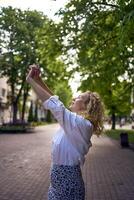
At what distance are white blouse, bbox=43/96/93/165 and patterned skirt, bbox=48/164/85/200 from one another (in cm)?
6

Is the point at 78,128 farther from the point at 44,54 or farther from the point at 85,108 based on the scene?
the point at 44,54

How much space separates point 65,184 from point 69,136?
431 millimetres

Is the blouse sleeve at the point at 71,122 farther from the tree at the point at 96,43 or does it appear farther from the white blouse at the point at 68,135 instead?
the tree at the point at 96,43

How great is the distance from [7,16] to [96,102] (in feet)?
142

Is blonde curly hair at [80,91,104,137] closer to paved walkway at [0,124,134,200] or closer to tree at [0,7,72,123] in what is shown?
paved walkway at [0,124,134,200]

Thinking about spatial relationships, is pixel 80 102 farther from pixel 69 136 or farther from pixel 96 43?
pixel 96 43

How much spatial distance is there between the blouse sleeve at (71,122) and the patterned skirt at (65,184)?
253mm

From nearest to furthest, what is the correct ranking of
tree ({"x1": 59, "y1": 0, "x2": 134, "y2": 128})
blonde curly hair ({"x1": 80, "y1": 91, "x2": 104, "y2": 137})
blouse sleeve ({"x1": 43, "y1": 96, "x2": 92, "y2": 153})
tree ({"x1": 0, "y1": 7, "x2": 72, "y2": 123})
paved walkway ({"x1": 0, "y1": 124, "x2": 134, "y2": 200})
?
blouse sleeve ({"x1": 43, "y1": 96, "x2": 92, "y2": 153})
blonde curly hair ({"x1": 80, "y1": 91, "x2": 104, "y2": 137})
paved walkway ({"x1": 0, "y1": 124, "x2": 134, "y2": 200})
tree ({"x1": 59, "y1": 0, "x2": 134, "y2": 128})
tree ({"x1": 0, "y1": 7, "x2": 72, "y2": 123})

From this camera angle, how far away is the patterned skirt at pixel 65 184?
457 centimetres

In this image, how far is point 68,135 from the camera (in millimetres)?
4570

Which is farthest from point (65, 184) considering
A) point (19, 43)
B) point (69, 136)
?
point (19, 43)

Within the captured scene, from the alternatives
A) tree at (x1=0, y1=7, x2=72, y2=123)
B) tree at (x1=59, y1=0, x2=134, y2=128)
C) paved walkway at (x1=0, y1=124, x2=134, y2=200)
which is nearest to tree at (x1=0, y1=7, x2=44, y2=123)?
tree at (x1=0, y1=7, x2=72, y2=123)

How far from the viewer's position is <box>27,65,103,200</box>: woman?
4516 mm

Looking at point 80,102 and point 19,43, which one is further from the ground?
point 19,43
